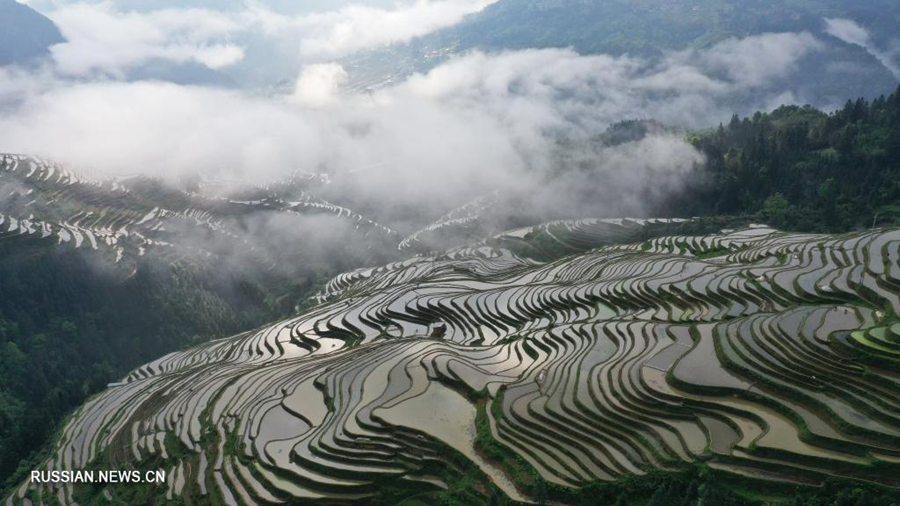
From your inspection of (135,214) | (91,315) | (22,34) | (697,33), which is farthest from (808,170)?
(22,34)

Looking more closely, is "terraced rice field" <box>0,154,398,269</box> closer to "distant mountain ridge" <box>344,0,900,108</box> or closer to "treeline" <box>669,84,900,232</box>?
"treeline" <box>669,84,900,232</box>

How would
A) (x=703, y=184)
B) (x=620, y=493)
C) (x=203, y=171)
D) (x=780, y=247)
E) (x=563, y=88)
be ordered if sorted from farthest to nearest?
(x=563, y=88) < (x=203, y=171) < (x=703, y=184) < (x=780, y=247) < (x=620, y=493)

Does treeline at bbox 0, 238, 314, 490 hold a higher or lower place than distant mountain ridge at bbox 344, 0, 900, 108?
lower

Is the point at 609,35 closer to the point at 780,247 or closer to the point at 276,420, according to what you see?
the point at 780,247

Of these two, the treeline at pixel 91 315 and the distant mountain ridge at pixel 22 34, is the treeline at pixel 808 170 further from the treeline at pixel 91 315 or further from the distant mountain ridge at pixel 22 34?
the distant mountain ridge at pixel 22 34

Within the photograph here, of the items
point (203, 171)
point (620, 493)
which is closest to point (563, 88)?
point (203, 171)

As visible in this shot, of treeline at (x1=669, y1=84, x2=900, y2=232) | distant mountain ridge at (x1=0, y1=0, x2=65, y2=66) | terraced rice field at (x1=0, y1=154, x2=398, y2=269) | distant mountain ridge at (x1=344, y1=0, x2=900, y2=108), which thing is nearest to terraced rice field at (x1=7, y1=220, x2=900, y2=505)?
treeline at (x1=669, y1=84, x2=900, y2=232)
